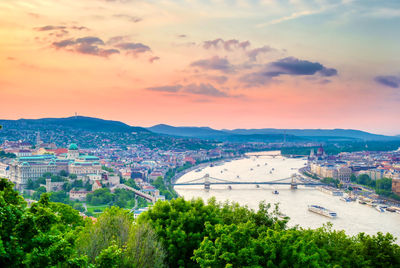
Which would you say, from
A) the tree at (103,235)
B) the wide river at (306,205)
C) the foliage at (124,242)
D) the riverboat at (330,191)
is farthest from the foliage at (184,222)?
the riverboat at (330,191)

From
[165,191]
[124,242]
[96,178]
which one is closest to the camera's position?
[124,242]

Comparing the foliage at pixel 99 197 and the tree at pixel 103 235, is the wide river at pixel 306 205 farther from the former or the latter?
the tree at pixel 103 235

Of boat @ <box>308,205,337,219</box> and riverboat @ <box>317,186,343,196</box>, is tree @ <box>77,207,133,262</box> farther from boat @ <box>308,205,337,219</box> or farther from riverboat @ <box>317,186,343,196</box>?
riverboat @ <box>317,186,343,196</box>

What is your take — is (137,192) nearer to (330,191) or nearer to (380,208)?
(330,191)

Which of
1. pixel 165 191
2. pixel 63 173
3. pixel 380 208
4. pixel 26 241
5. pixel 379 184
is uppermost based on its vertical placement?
pixel 26 241

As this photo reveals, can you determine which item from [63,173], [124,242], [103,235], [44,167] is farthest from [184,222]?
[44,167]

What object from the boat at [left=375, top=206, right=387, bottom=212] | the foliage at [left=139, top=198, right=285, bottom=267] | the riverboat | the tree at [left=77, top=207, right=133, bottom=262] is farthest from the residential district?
the tree at [left=77, top=207, right=133, bottom=262]

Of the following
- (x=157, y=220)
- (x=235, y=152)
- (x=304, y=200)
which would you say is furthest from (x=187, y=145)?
(x=157, y=220)
